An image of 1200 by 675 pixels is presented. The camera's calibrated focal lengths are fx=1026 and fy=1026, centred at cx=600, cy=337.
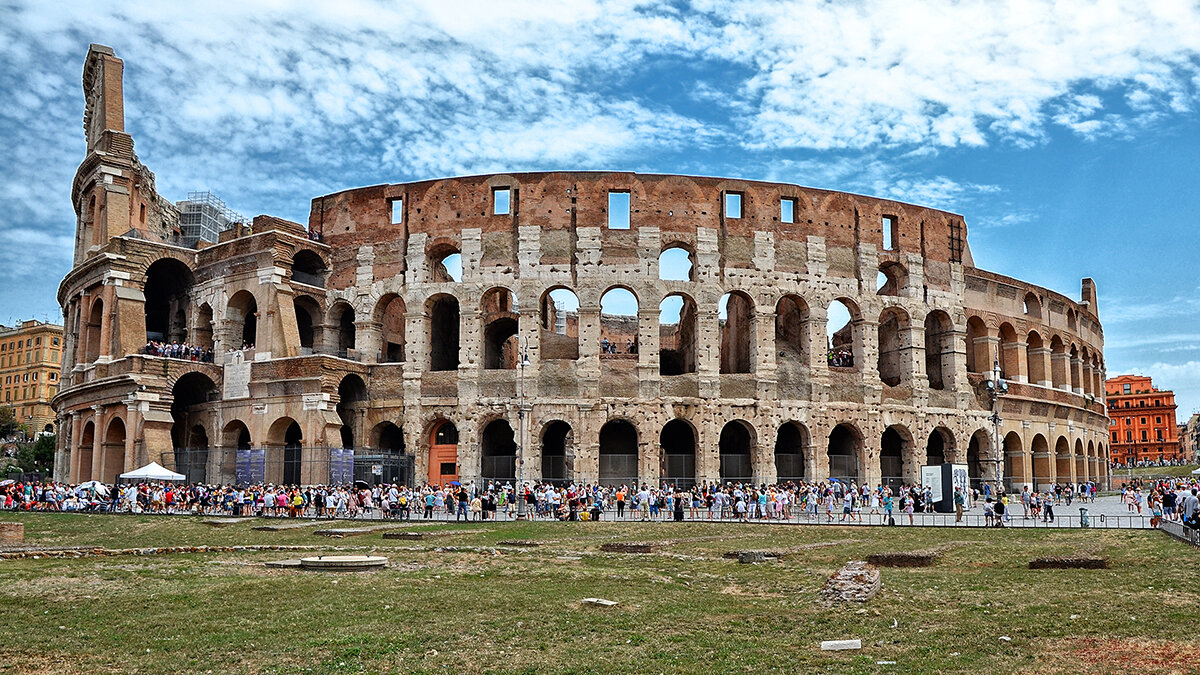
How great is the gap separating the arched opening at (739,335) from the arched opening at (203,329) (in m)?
23.0

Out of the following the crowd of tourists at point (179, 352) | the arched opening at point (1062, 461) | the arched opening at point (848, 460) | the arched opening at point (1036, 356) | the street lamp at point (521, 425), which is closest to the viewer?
the street lamp at point (521, 425)

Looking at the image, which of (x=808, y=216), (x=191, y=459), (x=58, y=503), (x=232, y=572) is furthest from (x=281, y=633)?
(x=808, y=216)

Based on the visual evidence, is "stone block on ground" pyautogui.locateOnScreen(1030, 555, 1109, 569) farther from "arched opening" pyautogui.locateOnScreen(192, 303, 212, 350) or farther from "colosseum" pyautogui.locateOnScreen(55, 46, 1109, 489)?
"arched opening" pyautogui.locateOnScreen(192, 303, 212, 350)

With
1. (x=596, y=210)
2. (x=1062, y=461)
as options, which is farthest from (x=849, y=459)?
(x=1062, y=461)

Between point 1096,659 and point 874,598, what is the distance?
147 inches

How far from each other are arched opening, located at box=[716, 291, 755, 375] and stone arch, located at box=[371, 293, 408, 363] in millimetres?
14483

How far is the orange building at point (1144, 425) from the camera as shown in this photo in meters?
115

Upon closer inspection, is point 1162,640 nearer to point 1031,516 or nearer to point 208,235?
point 1031,516

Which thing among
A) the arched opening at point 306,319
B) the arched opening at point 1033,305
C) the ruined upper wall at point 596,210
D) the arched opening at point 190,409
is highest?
the ruined upper wall at point 596,210

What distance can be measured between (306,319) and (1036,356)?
35.6m

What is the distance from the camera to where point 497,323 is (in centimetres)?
4612

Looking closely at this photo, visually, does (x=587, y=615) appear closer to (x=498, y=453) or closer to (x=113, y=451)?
(x=498, y=453)

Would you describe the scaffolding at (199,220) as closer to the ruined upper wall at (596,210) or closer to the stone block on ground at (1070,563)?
the ruined upper wall at (596,210)

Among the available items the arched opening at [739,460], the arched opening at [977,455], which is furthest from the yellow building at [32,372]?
the arched opening at [977,455]
